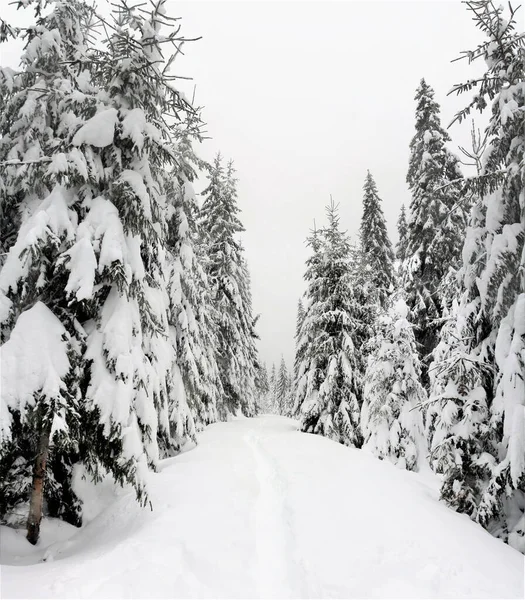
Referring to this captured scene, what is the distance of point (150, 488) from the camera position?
23.3 feet

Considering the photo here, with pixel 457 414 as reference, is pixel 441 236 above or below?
above

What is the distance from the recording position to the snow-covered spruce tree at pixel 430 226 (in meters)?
16.6

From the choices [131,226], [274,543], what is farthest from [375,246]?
[274,543]

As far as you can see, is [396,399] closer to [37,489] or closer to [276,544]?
[276,544]

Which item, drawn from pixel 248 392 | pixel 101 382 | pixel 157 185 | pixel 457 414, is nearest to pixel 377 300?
pixel 248 392

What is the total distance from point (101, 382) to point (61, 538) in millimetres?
3011

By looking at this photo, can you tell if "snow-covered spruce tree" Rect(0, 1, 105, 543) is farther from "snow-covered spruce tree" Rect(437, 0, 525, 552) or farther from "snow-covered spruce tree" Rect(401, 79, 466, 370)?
"snow-covered spruce tree" Rect(401, 79, 466, 370)

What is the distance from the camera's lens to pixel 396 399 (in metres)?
13.5

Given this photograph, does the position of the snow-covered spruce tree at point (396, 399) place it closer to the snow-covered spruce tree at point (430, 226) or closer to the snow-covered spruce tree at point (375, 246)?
the snow-covered spruce tree at point (430, 226)

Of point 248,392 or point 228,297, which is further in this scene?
point 248,392

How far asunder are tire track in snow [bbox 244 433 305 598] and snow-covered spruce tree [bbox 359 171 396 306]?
17.5 m

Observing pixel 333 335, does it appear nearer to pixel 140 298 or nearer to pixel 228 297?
pixel 228 297

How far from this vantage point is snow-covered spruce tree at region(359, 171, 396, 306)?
23844mm

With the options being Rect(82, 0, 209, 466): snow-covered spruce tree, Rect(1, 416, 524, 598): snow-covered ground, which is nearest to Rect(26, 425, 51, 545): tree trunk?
Rect(1, 416, 524, 598): snow-covered ground
